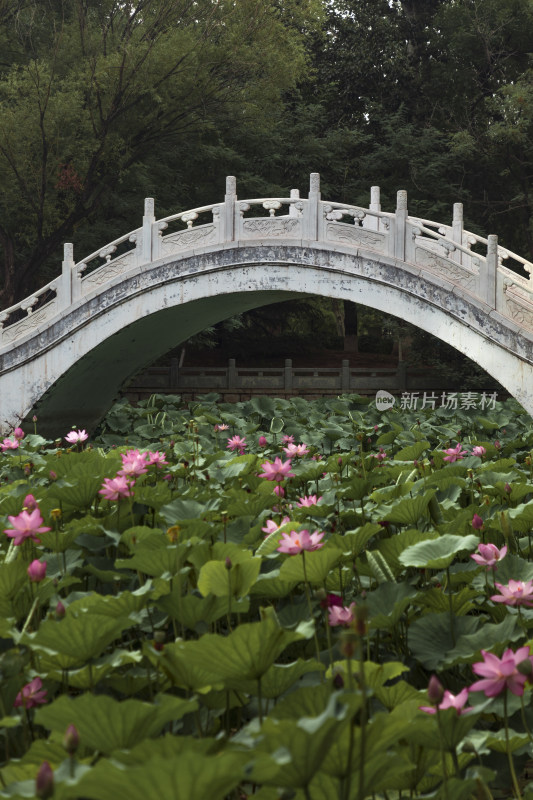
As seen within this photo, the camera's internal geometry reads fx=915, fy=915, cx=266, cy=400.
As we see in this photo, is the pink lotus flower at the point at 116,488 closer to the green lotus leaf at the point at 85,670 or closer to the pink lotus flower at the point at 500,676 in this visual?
the green lotus leaf at the point at 85,670

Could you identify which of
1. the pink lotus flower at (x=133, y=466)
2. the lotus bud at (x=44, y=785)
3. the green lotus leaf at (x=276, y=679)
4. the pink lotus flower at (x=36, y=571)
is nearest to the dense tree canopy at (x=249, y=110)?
the pink lotus flower at (x=133, y=466)

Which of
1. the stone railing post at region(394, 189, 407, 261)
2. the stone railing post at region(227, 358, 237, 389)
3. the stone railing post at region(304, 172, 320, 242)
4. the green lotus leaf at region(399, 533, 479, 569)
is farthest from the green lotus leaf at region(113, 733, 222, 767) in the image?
the stone railing post at region(227, 358, 237, 389)

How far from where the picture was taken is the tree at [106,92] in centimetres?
1583

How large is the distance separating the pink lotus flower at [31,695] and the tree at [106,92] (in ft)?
49.1

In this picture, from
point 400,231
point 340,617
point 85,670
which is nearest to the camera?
point 85,670

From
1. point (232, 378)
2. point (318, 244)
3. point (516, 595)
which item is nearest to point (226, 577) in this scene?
point (516, 595)

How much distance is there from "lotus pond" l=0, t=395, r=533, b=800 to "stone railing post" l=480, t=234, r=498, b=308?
6523 millimetres

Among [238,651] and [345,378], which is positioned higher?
[345,378]

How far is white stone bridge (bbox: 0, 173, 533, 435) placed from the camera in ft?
32.1

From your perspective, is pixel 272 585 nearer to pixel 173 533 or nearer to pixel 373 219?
pixel 173 533

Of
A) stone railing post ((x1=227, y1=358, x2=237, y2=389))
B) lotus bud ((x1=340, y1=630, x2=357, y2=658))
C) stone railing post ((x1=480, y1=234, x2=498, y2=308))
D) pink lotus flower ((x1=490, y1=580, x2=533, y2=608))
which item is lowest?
pink lotus flower ((x1=490, y1=580, x2=533, y2=608))

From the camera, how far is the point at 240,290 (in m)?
11.9

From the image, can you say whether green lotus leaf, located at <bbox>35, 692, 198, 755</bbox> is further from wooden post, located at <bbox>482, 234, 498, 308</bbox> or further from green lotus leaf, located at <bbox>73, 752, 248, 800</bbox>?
wooden post, located at <bbox>482, 234, 498, 308</bbox>

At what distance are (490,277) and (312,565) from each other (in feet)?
27.2
